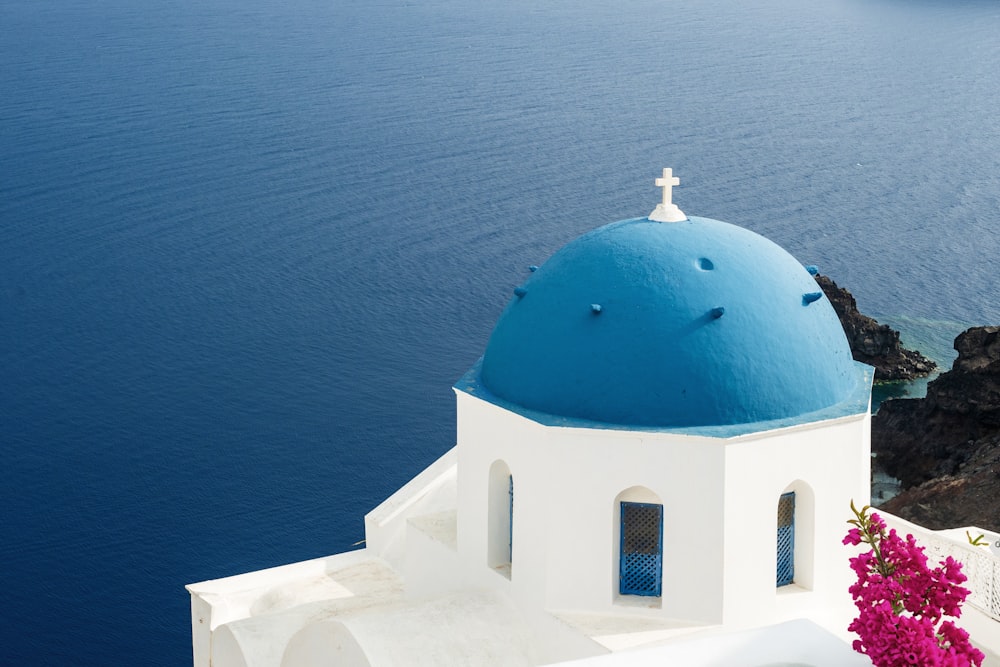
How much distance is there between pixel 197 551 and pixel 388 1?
245 feet

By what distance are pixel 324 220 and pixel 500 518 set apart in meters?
35.8

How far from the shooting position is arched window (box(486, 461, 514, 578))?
1289 centimetres

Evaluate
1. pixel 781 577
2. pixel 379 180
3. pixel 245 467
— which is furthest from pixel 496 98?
pixel 781 577

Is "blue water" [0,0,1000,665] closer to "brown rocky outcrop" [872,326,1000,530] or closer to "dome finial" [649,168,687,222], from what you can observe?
→ "brown rocky outcrop" [872,326,1000,530]

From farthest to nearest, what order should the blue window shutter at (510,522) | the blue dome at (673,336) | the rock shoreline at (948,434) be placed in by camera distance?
the rock shoreline at (948,434), the blue window shutter at (510,522), the blue dome at (673,336)

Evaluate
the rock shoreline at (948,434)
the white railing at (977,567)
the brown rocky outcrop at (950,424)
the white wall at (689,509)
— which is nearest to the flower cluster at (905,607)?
the white wall at (689,509)

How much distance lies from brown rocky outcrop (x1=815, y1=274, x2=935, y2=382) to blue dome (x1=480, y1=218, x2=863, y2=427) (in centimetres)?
2554

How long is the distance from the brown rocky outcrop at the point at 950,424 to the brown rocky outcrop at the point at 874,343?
442 cm

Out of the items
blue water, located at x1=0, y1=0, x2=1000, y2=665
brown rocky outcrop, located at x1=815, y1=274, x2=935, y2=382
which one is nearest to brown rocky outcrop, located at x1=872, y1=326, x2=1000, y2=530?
brown rocky outcrop, located at x1=815, y1=274, x2=935, y2=382

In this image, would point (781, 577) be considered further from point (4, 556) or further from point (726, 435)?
point (4, 556)

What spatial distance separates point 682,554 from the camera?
38.8ft

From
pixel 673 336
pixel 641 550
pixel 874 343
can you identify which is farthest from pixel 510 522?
pixel 874 343

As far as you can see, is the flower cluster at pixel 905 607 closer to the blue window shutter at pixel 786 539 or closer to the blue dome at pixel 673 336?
the blue dome at pixel 673 336

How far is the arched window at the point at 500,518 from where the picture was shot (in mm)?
12891
